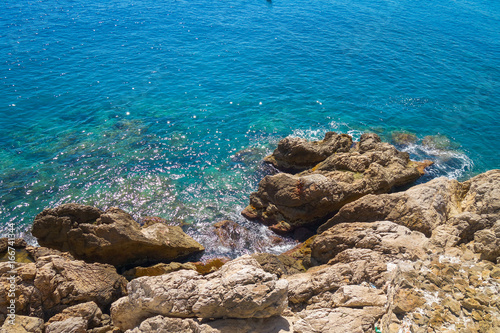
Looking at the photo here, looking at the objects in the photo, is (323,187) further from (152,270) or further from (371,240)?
(152,270)

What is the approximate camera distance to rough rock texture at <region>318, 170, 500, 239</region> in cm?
1812

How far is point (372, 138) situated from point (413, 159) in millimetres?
5844

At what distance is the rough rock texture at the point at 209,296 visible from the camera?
43.1 feet

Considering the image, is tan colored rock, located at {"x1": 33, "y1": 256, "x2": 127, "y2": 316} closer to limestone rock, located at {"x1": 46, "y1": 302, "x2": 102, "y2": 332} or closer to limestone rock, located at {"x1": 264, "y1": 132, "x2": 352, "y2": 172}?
limestone rock, located at {"x1": 46, "y1": 302, "x2": 102, "y2": 332}

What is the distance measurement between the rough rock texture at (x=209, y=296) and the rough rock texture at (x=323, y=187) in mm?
11154

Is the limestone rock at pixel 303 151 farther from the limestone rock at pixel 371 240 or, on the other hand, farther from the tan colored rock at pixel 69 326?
the tan colored rock at pixel 69 326

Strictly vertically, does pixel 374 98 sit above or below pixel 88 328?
above

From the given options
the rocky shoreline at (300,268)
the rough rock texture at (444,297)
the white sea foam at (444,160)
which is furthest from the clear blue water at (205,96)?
the rough rock texture at (444,297)

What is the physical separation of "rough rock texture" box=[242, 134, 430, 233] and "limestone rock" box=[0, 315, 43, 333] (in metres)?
15.6

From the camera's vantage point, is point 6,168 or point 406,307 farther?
point 6,168

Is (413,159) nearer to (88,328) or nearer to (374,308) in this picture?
(374,308)

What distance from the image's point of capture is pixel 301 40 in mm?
56000

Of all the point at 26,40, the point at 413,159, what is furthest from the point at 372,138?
the point at 26,40

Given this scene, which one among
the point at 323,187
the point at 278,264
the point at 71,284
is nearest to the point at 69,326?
the point at 71,284
